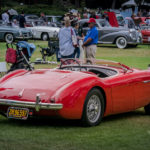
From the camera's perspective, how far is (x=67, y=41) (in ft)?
38.6

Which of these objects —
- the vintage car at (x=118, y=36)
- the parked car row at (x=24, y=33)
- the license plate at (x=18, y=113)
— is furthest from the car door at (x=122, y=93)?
the parked car row at (x=24, y=33)

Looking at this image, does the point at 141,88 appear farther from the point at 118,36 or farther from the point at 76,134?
the point at 118,36

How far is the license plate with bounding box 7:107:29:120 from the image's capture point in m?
6.12

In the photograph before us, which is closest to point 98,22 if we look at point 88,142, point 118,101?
point 118,101

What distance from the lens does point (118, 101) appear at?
6.97 m

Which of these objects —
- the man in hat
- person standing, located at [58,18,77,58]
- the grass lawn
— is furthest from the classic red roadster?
the man in hat

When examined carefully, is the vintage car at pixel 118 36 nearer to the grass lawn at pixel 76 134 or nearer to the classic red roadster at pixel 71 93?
the grass lawn at pixel 76 134

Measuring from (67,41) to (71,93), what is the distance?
19.0ft

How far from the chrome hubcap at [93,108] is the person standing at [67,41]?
5.34m

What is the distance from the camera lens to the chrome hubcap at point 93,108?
251 inches

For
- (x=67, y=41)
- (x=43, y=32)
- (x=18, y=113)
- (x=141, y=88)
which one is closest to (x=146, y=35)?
(x=43, y=32)

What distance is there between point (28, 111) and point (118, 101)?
1612 mm

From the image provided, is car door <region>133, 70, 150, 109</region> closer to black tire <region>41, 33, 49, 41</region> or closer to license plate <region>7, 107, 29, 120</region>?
license plate <region>7, 107, 29, 120</region>

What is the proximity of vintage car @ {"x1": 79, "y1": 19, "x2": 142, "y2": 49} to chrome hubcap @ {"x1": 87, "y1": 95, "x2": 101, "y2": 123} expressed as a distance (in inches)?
690
